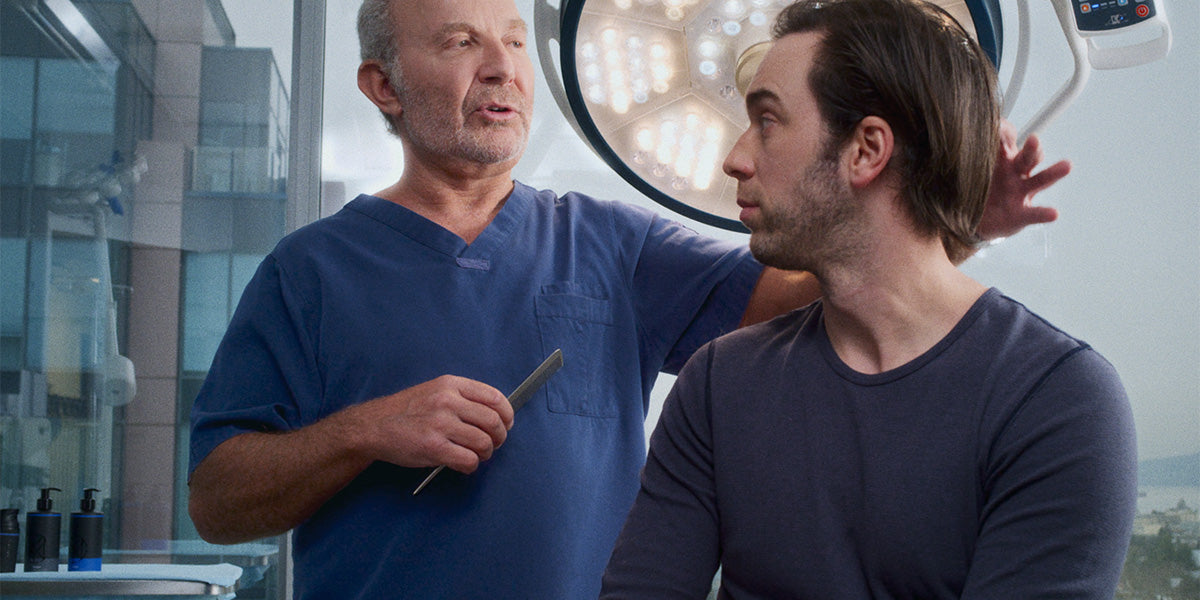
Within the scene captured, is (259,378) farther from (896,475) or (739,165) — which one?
(896,475)

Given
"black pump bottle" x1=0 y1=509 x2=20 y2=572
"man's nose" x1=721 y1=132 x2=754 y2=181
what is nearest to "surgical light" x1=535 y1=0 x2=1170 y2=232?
"man's nose" x1=721 y1=132 x2=754 y2=181

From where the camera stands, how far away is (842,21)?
99 centimetres

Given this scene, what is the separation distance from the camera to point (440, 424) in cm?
→ 96

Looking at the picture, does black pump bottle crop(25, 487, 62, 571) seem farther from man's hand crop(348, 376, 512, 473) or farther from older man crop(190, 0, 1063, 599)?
man's hand crop(348, 376, 512, 473)

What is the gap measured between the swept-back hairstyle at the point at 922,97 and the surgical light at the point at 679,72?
1.2 inches

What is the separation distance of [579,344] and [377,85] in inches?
17.9

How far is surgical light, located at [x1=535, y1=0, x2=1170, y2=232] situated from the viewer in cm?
101

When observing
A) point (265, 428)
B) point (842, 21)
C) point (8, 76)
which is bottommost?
point (265, 428)

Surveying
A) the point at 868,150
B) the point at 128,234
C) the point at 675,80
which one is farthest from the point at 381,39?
the point at 128,234

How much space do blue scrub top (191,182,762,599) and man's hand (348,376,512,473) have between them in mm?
116

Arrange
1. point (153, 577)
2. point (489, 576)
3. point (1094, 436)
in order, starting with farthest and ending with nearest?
point (153, 577) < point (489, 576) < point (1094, 436)

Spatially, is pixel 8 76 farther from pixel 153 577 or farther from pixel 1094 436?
pixel 1094 436

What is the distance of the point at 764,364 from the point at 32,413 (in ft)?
5.85

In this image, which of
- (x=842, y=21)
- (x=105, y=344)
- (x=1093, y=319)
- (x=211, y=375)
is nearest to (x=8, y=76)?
(x=105, y=344)
